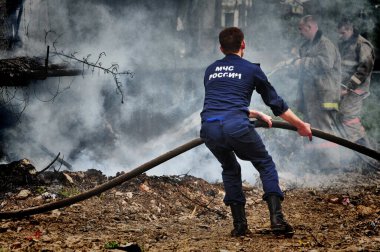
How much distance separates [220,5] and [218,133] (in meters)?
7.19

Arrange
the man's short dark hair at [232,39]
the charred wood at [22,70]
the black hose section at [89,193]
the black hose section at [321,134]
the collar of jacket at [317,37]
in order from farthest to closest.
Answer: the collar of jacket at [317,37] < the charred wood at [22,70] < the black hose section at [89,193] < the black hose section at [321,134] < the man's short dark hair at [232,39]

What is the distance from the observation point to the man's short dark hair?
167 inches

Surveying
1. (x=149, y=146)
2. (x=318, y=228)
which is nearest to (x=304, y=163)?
(x=149, y=146)

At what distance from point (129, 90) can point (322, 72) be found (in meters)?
4.26

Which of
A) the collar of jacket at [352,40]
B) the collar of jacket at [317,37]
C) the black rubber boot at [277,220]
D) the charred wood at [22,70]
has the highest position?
the collar of jacket at [352,40]

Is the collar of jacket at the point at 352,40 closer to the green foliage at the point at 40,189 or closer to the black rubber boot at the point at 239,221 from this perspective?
the black rubber boot at the point at 239,221

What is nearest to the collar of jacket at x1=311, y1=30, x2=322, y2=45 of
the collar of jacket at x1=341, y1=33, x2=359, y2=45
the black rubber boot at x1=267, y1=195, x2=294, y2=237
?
the collar of jacket at x1=341, y1=33, x2=359, y2=45

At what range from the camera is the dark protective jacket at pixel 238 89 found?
4117 mm

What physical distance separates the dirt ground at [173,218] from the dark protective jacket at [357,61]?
2748 mm

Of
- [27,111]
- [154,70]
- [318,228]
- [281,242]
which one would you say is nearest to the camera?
[281,242]

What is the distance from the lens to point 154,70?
931cm

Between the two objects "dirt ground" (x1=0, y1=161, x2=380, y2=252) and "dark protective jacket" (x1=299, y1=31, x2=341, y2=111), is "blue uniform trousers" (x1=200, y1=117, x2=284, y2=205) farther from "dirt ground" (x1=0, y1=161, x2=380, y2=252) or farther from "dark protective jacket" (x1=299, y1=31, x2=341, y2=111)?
"dark protective jacket" (x1=299, y1=31, x2=341, y2=111)

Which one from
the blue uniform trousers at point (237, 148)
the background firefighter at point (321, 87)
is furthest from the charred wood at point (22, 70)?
the background firefighter at point (321, 87)

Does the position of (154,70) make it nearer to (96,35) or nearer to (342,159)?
(96,35)
